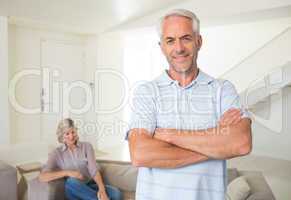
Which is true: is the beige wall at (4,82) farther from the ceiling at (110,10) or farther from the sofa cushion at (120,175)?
the sofa cushion at (120,175)

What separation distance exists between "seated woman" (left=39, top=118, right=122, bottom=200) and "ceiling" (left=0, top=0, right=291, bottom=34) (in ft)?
5.74

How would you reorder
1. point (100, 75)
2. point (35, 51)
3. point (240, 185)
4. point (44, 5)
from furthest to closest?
point (100, 75)
point (35, 51)
point (44, 5)
point (240, 185)

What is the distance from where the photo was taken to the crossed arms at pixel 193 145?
1.12 m

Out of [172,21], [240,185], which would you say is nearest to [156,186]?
[172,21]

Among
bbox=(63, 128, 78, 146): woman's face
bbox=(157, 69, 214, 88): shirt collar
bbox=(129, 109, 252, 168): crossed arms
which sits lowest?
bbox=(63, 128, 78, 146): woman's face

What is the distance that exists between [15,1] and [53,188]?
7.16 feet

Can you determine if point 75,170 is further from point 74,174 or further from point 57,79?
point 57,79

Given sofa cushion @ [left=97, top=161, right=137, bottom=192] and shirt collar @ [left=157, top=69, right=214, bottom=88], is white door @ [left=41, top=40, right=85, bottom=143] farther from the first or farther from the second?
shirt collar @ [left=157, top=69, right=214, bottom=88]

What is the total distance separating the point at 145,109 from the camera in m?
1.20

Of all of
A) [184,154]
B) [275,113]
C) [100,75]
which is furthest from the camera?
[100,75]

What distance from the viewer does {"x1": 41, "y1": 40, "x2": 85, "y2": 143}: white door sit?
4.99 m

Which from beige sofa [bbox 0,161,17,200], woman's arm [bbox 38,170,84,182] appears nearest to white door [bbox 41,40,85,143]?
beige sofa [bbox 0,161,17,200]

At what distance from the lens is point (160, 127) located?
1198 mm

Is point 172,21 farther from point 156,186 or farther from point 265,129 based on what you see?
point 265,129
